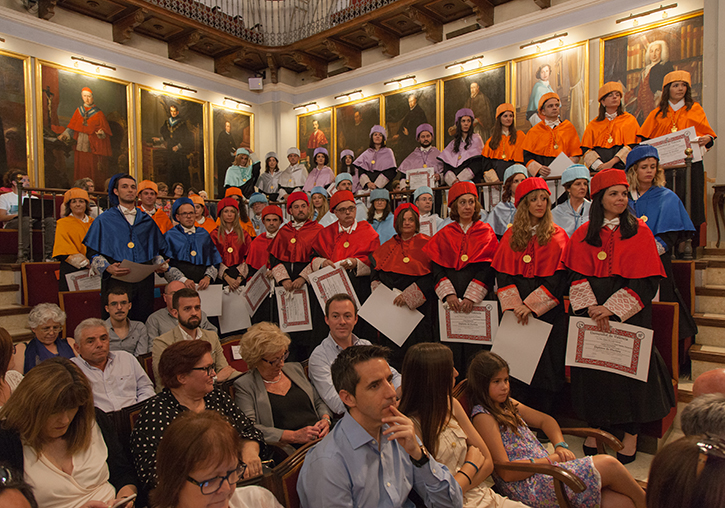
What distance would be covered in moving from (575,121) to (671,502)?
30.2ft

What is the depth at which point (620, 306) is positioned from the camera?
11.2 feet

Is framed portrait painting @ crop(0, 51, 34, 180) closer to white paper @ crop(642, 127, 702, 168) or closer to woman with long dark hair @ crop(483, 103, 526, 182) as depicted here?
woman with long dark hair @ crop(483, 103, 526, 182)

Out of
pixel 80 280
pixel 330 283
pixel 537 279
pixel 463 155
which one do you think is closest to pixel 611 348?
pixel 537 279

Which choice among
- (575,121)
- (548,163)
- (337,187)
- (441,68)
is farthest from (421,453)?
(441,68)

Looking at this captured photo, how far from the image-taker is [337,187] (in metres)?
8.25

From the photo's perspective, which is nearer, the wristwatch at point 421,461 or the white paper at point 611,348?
the wristwatch at point 421,461

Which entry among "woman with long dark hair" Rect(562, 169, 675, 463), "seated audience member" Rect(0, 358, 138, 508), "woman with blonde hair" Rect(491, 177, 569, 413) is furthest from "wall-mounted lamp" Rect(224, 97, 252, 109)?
"seated audience member" Rect(0, 358, 138, 508)

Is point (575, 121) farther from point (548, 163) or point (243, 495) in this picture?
point (243, 495)

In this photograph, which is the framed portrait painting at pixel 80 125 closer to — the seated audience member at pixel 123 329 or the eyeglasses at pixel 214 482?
the seated audience member at pixel 123 329

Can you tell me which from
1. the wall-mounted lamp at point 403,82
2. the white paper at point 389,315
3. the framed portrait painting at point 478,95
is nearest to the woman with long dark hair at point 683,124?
the white paper at point 389,315

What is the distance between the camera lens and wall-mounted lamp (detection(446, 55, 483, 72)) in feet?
34.5

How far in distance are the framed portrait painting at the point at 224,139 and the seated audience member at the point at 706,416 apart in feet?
40.7

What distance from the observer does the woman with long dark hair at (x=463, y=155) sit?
7.91 meters

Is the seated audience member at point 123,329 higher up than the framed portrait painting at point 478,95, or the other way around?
the framed portrait painting at point 478,95
